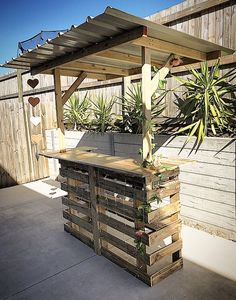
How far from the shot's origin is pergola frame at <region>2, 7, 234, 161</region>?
5.76 ft

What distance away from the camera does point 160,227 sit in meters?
2.05

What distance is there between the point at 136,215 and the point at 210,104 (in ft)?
4.68

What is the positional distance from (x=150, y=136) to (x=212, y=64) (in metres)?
1.50

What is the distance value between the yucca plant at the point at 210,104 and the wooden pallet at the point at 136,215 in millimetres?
804

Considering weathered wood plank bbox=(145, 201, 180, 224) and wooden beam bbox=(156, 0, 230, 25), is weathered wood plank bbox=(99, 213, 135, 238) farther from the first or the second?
wooden beam bbox=(156, 0, 230, 25)

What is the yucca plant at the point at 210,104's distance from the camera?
8.56 feet

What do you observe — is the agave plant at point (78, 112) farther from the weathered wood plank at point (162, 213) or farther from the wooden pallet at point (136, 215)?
the weathered wood plank at point (162, 213)

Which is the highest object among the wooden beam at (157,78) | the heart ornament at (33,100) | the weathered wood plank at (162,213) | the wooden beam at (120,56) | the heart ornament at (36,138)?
the wooden beam at (120,56)

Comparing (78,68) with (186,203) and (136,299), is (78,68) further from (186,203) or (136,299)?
(136,299)

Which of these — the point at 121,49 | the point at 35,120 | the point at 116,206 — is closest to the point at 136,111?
the point at 121,49

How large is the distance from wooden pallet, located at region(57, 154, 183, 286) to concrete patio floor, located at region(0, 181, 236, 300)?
106mm

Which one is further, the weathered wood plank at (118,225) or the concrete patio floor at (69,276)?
the weathered wood plank at (118,225)

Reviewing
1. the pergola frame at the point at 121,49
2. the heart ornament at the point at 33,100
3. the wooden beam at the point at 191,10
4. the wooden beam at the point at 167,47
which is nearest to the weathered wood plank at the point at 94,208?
the pergola frame at the point at 121,49

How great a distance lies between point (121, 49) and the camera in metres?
2.33
